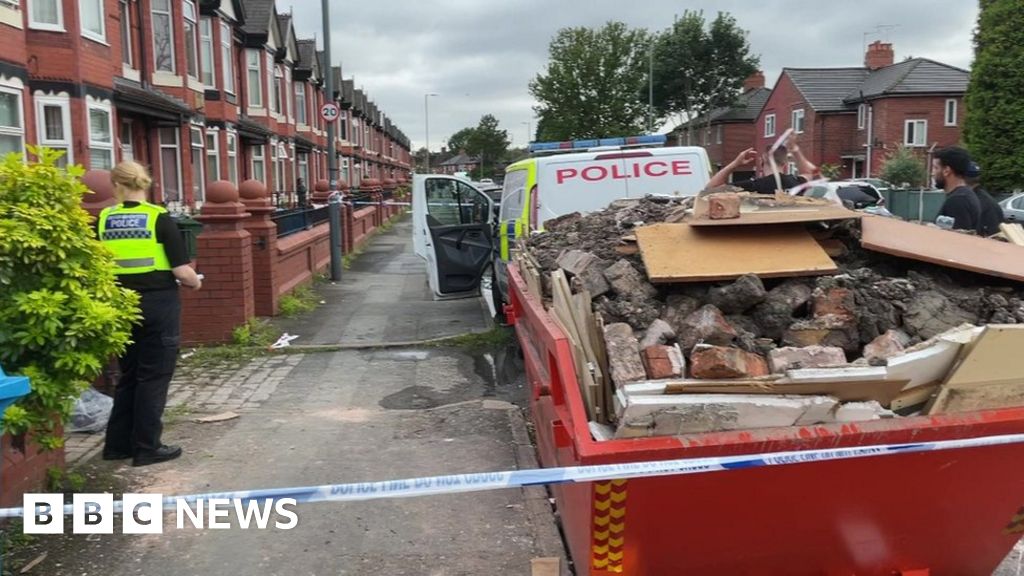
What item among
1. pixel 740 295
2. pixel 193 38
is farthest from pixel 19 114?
pixel 740 295

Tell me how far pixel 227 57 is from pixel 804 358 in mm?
25036

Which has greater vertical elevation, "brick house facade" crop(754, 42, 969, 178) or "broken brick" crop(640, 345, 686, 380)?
"brick house facade" crop(754, 42, 969, 178)

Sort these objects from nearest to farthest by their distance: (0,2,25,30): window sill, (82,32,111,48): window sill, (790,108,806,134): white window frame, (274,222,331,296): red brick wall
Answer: (274,222,331,296): red brick wall, (0,2,25,30): window sill, (82,32,111,48): window sill, (790,108,806,134): white window frame

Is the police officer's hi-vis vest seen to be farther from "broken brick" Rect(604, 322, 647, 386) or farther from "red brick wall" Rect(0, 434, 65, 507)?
"broken brick" Rect(604, 322, 647, 386)

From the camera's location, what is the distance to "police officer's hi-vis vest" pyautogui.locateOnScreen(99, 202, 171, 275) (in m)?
4.89

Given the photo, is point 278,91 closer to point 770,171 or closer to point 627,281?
point 770,171

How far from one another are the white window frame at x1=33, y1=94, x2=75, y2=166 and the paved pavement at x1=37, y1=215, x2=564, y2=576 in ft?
23.7

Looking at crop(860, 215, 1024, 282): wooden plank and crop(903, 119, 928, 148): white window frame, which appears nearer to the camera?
crop(860, 215, 1024, 282): wooden plank

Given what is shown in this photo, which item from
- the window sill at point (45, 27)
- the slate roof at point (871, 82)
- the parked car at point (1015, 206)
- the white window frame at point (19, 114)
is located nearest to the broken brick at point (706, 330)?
the white window frame at point (19, 114)

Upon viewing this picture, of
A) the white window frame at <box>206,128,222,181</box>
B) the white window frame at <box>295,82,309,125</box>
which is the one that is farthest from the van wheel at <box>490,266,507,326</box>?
the white window frame at <box>295,82,309,125</box>

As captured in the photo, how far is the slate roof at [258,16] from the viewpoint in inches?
1121

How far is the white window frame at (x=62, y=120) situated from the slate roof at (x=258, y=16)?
1498 centimetres

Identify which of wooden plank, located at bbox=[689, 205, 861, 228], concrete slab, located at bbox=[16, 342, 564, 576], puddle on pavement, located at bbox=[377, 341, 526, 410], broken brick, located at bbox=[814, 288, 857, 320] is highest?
wooden plank, located at bbox=[689, 205, 861, 228]

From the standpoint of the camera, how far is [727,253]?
3416 mm
